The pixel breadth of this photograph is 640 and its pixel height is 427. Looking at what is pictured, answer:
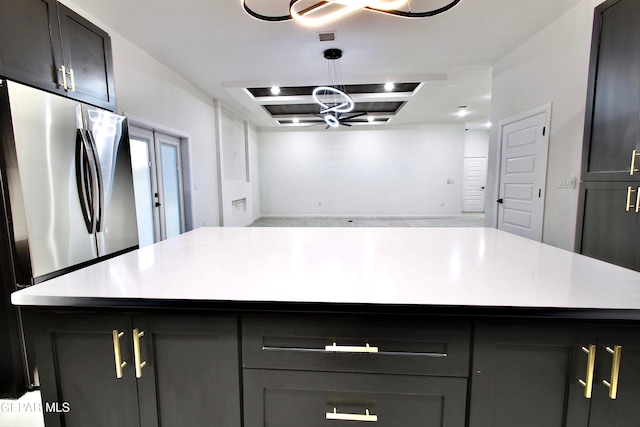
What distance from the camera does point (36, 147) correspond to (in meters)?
1.50

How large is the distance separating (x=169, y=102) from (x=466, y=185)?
934 cm

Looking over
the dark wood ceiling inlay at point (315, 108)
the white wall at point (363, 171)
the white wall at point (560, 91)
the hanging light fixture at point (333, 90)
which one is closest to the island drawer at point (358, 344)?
the white wall at point (560, 91)

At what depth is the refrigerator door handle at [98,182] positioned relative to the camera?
5.91ft

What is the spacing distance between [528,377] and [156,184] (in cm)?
433

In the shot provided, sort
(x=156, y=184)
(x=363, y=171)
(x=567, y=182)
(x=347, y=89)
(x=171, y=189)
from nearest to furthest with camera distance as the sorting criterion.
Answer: (x=567, y=182) → (x=156, y=184) → (x=171, y=189) → (x=347, y=89) → (x=363, y=171)

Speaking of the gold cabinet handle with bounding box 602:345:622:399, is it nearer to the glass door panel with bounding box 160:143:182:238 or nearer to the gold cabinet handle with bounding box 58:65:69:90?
the gold cabinet handle with bounding box 58:65:69:90

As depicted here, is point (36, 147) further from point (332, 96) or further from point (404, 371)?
point (332, 96)

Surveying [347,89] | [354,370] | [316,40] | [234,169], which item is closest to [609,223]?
[354,370]

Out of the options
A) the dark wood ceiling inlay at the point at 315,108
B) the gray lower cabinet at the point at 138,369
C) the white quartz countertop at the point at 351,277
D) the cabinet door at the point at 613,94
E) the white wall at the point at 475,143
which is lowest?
the gray lower cabinet at the point at 138,369

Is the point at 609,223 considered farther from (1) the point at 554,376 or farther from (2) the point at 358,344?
(2) the point at 358,344

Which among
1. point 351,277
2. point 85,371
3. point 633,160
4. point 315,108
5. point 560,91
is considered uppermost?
point 315,108

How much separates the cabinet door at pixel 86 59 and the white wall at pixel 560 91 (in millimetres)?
4156

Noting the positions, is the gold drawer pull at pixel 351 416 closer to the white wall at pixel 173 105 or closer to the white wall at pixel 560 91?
the white wall at pixel 560 91

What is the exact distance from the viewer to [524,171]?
135 inches
